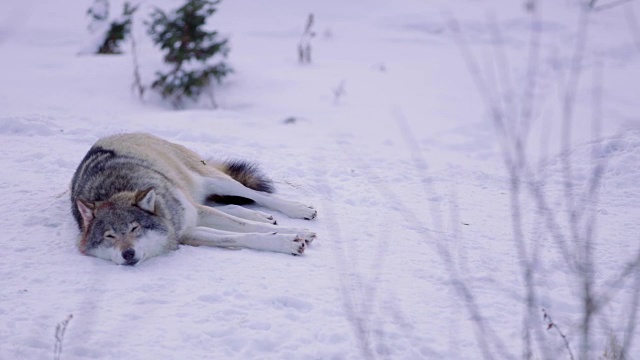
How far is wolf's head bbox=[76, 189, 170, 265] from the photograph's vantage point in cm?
400

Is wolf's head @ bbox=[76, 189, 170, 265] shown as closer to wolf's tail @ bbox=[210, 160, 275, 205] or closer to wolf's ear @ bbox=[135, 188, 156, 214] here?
wolf's ear @ bbox=[135, 188, 156, 214]

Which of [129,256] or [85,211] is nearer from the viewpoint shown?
[129,256]

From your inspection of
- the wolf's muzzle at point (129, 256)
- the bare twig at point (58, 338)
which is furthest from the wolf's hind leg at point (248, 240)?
the bare twig at point (58, 338)

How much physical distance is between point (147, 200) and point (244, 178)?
1315 millimetres

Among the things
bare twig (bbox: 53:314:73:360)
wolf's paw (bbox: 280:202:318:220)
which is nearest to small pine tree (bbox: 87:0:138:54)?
wolf's paw (bbox: 280:202:318:220)

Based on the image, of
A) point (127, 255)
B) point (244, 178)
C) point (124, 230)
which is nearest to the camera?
point (127, 255)

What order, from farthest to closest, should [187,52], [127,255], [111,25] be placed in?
[111,25] < [187,52] < [127,255]

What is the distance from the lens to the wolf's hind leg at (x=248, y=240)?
4.23 m

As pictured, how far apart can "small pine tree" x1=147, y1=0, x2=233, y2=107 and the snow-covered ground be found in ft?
1.10

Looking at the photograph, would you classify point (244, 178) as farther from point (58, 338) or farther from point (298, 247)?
point (58, 338)

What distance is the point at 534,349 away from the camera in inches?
122

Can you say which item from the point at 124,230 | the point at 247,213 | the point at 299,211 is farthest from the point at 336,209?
the point at 124,230

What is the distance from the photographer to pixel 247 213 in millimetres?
4949

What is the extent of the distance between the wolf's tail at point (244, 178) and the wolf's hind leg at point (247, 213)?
251 millimetres
